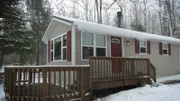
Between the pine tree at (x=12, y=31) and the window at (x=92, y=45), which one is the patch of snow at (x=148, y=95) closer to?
the window at (x=92, y=45)

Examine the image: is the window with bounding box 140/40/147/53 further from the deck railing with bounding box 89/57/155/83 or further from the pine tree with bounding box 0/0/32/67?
the pine tree with bounding box 0/0/32/67

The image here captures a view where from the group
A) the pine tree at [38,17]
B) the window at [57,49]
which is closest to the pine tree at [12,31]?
the pine tree at [38,17]

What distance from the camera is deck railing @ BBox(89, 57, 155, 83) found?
6445 millimetres

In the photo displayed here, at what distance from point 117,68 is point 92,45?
6.15 ft

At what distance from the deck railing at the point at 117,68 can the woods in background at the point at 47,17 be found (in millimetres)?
8825

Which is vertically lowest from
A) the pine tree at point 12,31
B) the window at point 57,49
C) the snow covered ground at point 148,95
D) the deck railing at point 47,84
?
the snow covered ground at point 148,95

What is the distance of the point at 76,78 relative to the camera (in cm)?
585

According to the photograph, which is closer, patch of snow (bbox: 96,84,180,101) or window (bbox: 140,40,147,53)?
patch of snow (bbox: 96,84,180,101)

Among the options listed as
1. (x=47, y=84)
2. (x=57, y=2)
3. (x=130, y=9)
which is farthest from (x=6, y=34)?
(x=130, y=9)

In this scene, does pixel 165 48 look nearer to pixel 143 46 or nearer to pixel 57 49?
pixel 143 46

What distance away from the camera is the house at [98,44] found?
7.75 m

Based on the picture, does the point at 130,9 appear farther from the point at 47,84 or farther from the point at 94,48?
the point at 47,84

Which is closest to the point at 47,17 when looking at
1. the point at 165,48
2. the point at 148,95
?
the point at 165,48

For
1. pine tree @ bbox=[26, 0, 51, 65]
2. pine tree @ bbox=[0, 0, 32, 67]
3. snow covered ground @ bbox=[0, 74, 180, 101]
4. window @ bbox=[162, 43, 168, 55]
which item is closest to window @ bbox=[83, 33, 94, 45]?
snow covered ground @ bbox=[0, 74, 180, 101]
